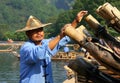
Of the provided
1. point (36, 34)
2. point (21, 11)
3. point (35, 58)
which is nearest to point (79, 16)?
point (36, 34)

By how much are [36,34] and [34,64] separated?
0.99 ft

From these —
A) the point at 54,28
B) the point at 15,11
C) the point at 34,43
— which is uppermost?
the point at 15,11

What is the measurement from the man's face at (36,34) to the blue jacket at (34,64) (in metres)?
0.05

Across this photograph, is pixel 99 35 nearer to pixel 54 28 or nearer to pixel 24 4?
pixel 54 28

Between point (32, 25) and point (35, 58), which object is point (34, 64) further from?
point (32, 25)

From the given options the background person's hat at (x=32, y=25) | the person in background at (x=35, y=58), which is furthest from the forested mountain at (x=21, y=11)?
the person in background at (x=35, y=58)

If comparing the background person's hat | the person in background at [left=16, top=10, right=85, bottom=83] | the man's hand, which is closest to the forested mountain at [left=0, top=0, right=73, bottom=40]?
the background person's hat

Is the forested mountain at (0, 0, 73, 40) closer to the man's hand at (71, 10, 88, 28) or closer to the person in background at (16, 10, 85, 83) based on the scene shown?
the person in background at (16, 10, 85, 83)

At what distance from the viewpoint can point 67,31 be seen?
13.5ft

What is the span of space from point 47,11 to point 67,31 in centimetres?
16493

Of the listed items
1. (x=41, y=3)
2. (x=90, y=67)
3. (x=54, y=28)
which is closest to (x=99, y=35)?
(x=90, y=67)

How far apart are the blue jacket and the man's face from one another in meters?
0.05

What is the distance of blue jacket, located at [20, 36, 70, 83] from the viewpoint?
443 centimetres

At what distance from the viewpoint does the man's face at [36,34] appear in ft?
15.0
